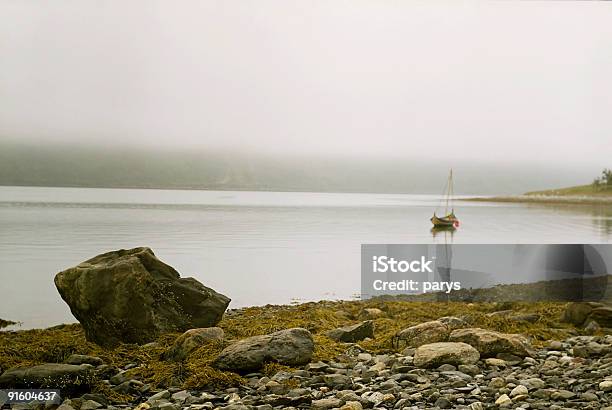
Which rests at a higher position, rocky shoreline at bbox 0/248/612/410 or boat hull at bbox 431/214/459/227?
boat hull at bbox 431/214/459/227

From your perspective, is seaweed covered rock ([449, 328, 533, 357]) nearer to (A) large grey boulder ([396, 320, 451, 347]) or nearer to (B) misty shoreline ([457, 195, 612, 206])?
(A) large grey boulder ([396, 320, 451, 347])

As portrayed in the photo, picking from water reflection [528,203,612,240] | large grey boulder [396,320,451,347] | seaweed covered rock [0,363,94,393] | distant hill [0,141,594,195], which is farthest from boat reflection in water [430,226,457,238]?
seaweed covered rock [0,363,94,393]

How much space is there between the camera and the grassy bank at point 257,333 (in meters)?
4.04

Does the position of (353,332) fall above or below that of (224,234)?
below

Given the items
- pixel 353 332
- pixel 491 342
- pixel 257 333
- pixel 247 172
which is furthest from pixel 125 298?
pixel 491 342

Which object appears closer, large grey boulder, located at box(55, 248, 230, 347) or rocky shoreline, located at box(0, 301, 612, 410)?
rocky shoreline, located at box(0, 301, 612, 410)

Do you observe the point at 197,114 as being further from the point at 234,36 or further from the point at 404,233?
the point at 404,233

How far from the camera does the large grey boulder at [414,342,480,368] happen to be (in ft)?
13.5

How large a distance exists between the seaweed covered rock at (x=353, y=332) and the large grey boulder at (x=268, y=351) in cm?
38

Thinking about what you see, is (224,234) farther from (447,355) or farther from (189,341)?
(447,355)

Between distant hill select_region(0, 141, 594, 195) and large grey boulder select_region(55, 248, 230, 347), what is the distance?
662mm

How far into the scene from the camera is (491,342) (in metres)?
4.30

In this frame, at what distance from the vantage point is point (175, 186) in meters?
4.96

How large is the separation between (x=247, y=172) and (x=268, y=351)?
149 centimetres
